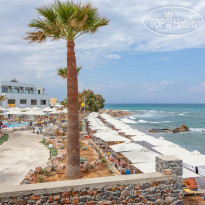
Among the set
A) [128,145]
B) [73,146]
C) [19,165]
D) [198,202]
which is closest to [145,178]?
[73,146]

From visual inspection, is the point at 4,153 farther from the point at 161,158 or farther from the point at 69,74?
the point at 161,158

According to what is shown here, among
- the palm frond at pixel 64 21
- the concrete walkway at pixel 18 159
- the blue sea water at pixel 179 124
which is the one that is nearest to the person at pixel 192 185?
the concrete walkway at pixel 18 159

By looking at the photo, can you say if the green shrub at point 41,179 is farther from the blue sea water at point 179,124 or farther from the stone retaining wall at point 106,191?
the blue sea water at point 179,124

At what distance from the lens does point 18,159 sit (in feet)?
39.5

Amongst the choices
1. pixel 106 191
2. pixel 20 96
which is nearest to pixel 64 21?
pixel 106 191

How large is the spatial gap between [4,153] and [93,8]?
11492 mm

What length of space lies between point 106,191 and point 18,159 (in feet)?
28.5

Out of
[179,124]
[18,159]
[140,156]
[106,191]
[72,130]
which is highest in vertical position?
[72,130]

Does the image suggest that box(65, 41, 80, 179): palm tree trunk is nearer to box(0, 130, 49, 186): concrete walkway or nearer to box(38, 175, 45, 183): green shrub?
box(38, 175, 45, 183): green shrub

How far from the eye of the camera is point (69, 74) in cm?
762

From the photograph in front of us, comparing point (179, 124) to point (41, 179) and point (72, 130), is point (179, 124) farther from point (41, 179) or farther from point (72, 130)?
point (41, 179)

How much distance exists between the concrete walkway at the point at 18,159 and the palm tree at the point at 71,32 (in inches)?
126

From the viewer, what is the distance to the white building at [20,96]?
40222 mm

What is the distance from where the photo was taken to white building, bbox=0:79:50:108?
132ft
